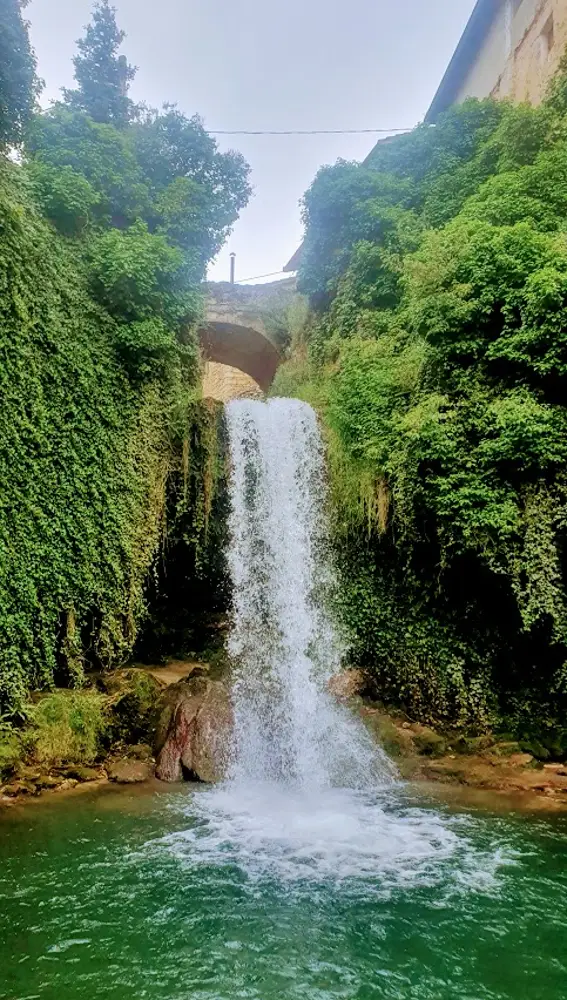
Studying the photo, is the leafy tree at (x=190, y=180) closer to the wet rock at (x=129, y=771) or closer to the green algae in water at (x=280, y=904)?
the wet rock at (x=129, y=771)

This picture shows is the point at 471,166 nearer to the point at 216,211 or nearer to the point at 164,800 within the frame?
the point at 216,211

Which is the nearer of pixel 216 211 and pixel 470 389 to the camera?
pixel 470 389

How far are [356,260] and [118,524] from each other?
9.02 meters

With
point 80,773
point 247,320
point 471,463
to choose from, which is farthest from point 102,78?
point 80,773

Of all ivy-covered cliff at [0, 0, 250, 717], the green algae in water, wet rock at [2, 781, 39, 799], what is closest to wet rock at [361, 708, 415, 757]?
the green algae in water

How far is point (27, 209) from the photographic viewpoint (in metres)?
10.0

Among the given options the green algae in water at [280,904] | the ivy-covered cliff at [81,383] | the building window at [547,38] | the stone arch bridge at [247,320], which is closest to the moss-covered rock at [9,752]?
the ivy-covered cliff at [81,383]

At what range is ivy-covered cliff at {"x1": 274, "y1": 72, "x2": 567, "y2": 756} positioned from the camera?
29.1ft

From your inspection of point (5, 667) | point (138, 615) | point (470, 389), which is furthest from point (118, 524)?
point (470, 389)

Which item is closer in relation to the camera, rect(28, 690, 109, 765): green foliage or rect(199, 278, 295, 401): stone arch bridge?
rect(28, 690, 109, 765): green foliage

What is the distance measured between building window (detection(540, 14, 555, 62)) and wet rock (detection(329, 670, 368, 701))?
15.2m

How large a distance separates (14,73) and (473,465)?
953 centimetres

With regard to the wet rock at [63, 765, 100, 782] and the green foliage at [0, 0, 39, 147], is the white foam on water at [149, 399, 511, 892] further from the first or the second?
the green foliage at [0, 0, 39, 147]

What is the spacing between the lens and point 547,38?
14.6 m
